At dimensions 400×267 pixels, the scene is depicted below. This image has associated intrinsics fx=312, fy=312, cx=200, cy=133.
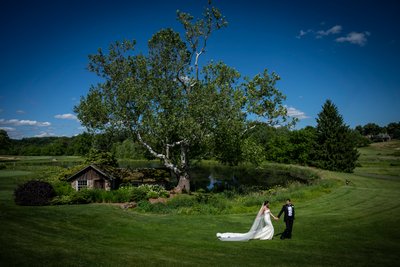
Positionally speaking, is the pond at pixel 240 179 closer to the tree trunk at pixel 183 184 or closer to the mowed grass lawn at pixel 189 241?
the tree trunk at pixel 183 184

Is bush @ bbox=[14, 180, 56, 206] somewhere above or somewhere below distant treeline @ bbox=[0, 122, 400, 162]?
below

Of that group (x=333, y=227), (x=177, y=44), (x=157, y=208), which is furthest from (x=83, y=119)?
(x=333, y=227)

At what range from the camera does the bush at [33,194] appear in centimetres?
3042

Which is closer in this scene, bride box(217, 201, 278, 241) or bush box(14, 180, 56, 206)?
bride box(217, 201, 278, 241)

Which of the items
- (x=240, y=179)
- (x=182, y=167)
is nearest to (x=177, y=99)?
(x=182, y=167)

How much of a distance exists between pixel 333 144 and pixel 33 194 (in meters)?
60.0

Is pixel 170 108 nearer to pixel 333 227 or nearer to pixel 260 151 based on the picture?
pixel 260 151

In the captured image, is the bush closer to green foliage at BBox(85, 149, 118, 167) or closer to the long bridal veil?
green foliage at BBox(85, 149, 118, 167)

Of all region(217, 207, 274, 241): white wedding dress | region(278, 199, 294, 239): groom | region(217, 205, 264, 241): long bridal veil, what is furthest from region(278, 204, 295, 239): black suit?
region(217, 205, 264, 241): long bridal veil

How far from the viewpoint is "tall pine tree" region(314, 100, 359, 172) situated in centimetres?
6769

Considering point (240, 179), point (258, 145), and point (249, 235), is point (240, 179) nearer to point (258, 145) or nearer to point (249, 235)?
point (258, 145)

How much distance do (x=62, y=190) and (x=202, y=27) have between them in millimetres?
28053

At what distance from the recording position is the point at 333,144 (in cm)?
6925

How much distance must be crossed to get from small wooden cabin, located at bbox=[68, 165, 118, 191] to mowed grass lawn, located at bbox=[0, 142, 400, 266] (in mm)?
18657
